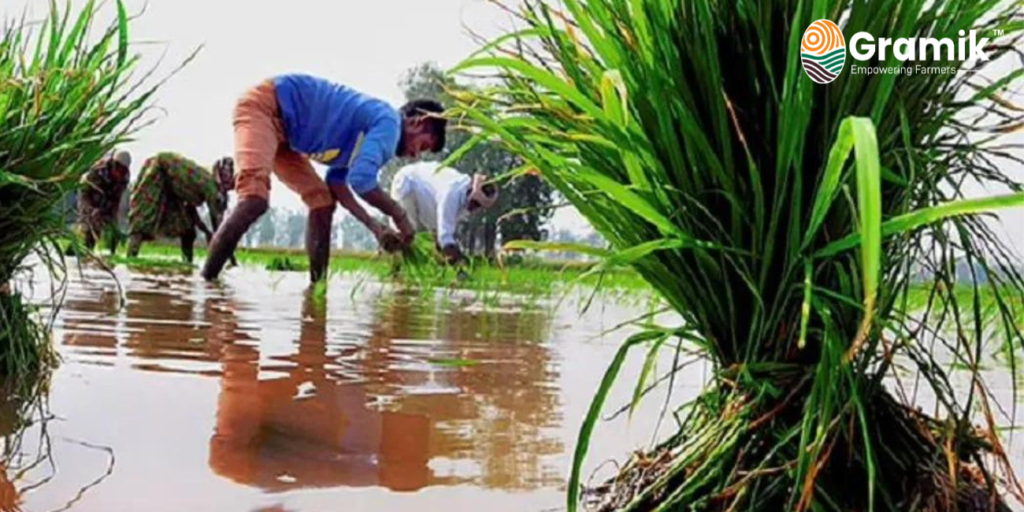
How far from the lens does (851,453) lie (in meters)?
0.89

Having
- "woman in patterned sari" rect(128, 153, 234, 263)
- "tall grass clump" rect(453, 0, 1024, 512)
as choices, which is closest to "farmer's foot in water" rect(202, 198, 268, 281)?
"woman in patterned sari" rect(128, 153, 234, 263)

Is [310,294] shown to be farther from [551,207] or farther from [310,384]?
[551,207]

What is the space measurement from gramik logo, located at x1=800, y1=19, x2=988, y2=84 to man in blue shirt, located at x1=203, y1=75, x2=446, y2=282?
485cm

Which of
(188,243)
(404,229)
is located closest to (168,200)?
(188,243)

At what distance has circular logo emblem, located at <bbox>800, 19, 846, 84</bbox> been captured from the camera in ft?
3.08

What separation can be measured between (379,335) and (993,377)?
5.87ft

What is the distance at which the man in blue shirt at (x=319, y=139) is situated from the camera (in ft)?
20.3

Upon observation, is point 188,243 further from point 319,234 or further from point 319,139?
point 319,139

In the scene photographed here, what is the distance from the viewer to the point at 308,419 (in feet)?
5.52

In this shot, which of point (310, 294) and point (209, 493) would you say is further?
point (310, 294)

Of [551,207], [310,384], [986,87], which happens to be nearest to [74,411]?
[310,384]

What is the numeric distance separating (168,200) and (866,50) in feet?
38.7

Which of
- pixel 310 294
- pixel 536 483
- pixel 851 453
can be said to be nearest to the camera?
pixel 851 453

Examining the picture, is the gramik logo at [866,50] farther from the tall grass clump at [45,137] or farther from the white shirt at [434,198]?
the white shirt at [434,198]
